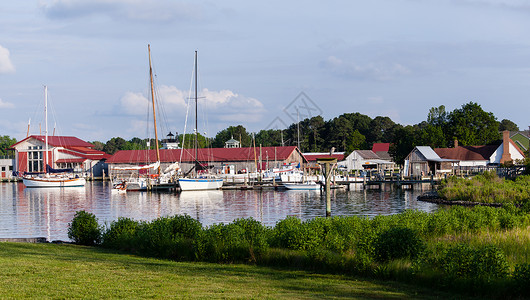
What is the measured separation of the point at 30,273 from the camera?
47.6 feet

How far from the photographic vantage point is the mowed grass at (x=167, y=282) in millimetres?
12289

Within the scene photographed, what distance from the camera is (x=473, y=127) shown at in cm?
10869

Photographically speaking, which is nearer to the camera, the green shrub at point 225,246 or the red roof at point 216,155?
the green shrub at point 225,246

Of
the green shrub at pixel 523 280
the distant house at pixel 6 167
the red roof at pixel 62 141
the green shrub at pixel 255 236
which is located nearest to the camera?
the green shrub at pixel 523 280

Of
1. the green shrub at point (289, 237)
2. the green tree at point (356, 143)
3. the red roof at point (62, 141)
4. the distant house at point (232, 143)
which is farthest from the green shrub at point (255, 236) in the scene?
the green tree at point (356, 143)

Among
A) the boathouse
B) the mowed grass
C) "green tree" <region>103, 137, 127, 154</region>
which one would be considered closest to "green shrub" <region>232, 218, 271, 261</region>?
the mowed grass

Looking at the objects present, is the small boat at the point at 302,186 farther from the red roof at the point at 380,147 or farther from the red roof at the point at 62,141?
the red roof at the point at 62,141

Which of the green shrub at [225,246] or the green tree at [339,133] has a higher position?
the green tree at [339,133]

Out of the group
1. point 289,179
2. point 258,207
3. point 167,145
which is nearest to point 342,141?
point 167,145

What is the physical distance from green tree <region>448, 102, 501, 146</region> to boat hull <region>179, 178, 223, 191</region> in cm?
5491

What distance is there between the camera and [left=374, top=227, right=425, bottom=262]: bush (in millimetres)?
15148

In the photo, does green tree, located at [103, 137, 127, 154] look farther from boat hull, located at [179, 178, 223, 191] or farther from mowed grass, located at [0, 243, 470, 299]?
mowed grass, located at [0, 243, 470, 299]

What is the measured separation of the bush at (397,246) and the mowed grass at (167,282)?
4.51ft

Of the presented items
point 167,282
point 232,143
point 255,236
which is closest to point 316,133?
point 232,143
